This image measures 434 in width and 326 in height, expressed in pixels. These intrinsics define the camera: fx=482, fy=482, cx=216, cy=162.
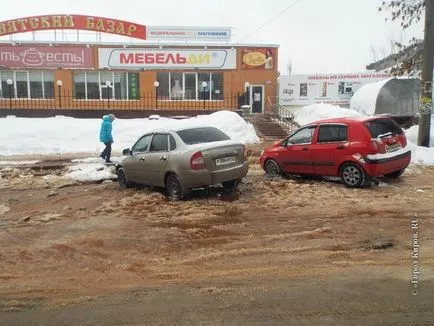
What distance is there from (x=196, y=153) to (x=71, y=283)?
14.8 ft

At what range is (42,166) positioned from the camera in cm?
1532

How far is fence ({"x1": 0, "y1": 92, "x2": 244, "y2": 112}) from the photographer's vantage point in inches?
1294

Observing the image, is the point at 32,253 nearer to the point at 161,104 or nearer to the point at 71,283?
the point at 71,283

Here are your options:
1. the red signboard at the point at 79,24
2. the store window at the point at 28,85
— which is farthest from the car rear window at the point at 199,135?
the store window at the point at 28,85

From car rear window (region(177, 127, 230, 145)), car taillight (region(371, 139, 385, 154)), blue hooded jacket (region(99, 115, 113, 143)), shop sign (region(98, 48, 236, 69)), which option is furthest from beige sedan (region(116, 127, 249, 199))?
shop sign (region(98, 48, 236, 69))

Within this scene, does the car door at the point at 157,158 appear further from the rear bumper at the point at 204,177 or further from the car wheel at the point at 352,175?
the car wheel at the point at 352,175

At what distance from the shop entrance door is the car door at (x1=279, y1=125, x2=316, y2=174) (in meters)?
21.8

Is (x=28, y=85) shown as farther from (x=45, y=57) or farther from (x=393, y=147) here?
(x=393, y=147)

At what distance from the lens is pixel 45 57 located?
107 ft

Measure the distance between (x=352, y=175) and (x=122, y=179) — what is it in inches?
213

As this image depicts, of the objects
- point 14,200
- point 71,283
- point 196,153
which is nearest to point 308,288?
point 71,283

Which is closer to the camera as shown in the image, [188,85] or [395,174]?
[395,174]

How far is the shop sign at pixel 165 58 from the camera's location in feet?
108

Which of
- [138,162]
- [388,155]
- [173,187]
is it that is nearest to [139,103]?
[138,162]
